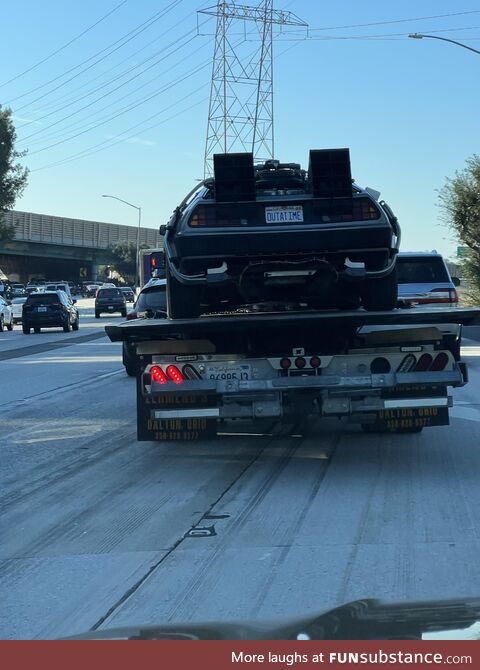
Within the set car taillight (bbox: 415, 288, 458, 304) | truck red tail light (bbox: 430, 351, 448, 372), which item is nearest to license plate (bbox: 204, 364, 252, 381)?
truck red tail light (bbox: 430, 351, 448, 372)

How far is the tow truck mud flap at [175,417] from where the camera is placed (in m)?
8.46

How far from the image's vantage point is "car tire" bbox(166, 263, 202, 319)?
30.1ft

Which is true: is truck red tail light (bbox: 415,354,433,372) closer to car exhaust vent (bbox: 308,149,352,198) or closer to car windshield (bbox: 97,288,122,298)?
car exhaust vent (bbox: 308,149,352,198)

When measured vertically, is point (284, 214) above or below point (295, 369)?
above

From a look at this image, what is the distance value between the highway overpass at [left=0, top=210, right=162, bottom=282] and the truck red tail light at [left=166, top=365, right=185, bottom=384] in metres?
80.1

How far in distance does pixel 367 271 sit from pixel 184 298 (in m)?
1.74

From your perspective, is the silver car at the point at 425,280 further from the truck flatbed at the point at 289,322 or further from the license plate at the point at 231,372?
the license plate at the point at 231,372

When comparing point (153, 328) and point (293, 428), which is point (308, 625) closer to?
point (153, 328)

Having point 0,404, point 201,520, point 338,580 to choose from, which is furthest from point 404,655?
point 0,404

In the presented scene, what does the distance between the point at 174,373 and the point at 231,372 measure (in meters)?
0.52

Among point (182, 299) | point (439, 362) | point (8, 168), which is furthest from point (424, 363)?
point (8, 168)

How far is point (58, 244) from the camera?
365 feet

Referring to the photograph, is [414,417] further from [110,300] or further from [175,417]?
[110,300]

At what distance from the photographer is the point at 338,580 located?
5.39 metres
